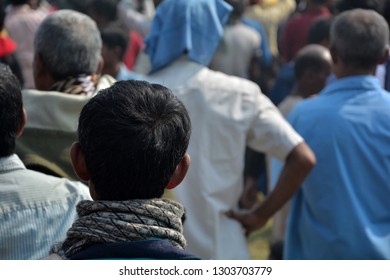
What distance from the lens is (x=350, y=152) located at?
172 inches

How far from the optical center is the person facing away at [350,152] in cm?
434

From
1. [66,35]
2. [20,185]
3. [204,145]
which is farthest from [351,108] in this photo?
[20,185]

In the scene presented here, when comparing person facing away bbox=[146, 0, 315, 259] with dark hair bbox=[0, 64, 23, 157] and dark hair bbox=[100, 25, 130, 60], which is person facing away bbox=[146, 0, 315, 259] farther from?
dark hair bbox=[100, 25, 130, 60]

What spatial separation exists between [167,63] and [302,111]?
695 mm

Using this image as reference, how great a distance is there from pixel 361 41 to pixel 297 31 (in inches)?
164

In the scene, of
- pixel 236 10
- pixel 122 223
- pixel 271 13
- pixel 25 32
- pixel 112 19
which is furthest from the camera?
pixel 271 13

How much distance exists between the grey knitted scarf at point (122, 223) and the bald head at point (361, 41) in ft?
7.83

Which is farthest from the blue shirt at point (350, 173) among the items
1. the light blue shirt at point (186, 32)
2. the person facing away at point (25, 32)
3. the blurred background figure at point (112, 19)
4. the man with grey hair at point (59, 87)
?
the blurred background figure at point (112, 19)

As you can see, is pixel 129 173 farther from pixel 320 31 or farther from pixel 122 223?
pixel 320 31

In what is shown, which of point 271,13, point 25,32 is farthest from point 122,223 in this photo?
point 271,13

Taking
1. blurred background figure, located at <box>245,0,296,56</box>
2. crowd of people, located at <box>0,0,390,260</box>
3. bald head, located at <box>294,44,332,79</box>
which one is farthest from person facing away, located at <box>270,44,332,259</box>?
blurred background figure, located at <box>245,0,296,56</box>

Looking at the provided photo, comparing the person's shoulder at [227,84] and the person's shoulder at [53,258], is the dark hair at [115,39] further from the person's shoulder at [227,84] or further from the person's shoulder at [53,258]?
the person's shoulder at [53,258]

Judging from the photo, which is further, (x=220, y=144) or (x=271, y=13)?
(x=271, y=13)

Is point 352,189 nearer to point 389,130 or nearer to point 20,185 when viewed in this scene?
point 389,130
